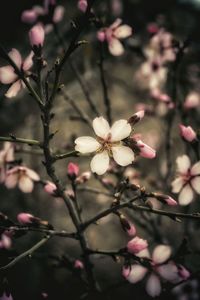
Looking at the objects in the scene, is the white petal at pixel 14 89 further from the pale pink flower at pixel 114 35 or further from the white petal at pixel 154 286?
the white petal at pixel 154 286

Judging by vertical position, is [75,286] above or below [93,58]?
below

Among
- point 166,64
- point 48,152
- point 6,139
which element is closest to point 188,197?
point 48,152

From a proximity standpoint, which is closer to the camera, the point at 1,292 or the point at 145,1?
the point at 1,292

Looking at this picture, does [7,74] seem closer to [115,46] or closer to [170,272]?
[115,46]

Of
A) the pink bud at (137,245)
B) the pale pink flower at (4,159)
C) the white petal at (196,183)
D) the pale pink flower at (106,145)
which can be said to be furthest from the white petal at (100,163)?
the pale pink flower at (4,159)

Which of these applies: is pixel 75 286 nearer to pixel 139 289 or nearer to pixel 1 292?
pixel 139 289

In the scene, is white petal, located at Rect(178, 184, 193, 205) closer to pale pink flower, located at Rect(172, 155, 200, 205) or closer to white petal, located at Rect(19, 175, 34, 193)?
pale pink flower, located at Rect(172, 155, 200, 205)

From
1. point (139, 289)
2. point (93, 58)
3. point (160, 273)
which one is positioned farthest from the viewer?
point (93, 58)

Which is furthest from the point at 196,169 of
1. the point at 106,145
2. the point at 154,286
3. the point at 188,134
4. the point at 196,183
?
the point at 154,286
